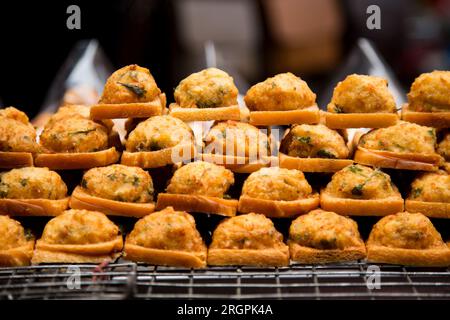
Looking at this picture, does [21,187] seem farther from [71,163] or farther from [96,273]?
[96,273]

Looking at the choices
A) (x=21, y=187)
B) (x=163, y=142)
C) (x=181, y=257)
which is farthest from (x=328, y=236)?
(x=21, y=187)

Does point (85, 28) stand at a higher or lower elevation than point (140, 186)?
higher

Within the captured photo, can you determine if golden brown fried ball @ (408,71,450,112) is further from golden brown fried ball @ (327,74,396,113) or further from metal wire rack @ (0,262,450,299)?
metal wire rack @ (0,262,450,299)

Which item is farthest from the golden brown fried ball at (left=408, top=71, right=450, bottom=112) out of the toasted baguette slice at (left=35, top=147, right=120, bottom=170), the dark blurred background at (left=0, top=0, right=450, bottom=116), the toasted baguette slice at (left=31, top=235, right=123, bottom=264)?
the dark blurred background at (left=0, top=0, right=450, bottom=116)

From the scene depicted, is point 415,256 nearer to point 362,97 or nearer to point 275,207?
point 275,207
